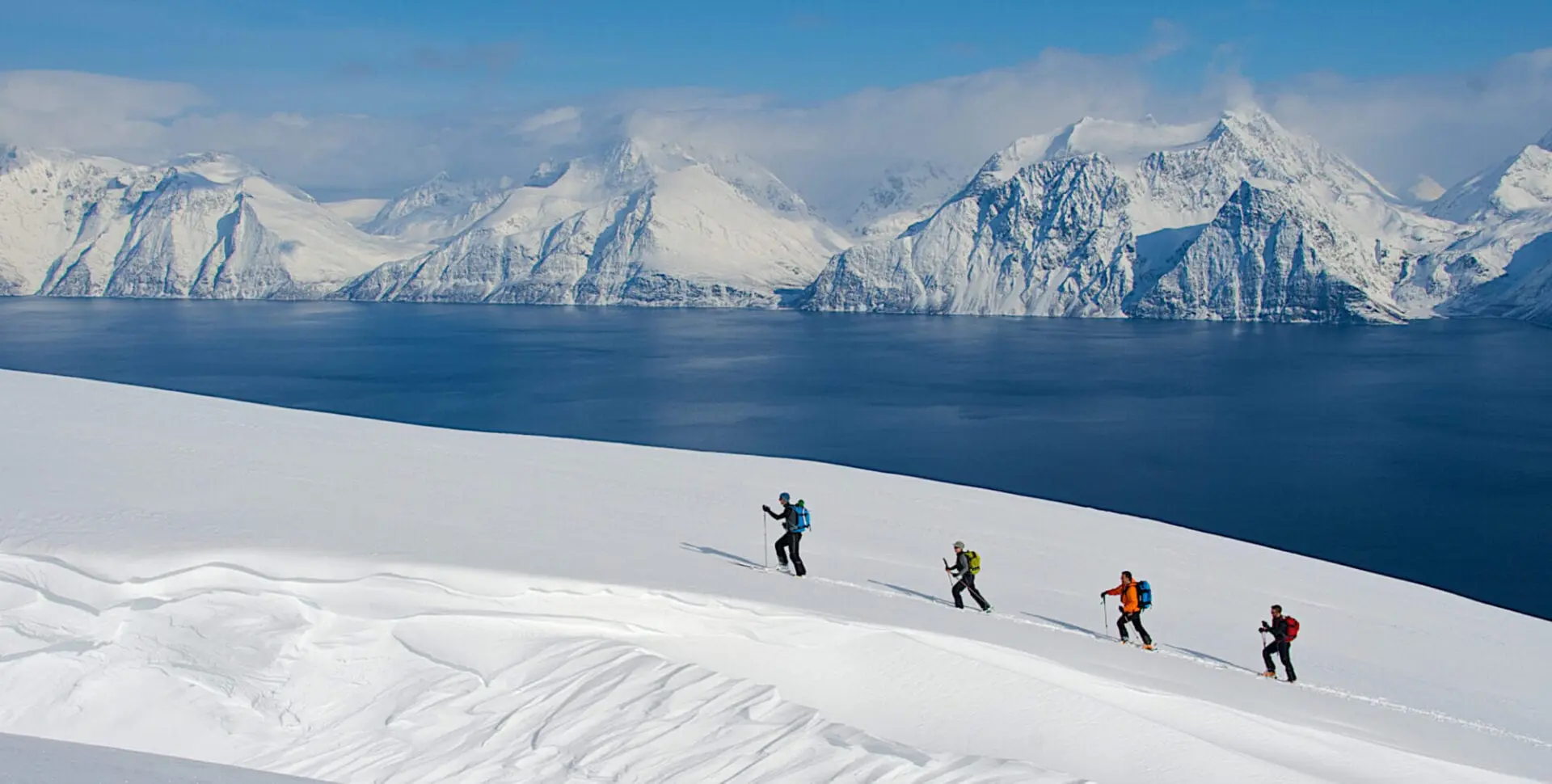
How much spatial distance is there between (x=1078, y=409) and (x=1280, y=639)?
228 feet

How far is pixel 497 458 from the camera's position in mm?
26594

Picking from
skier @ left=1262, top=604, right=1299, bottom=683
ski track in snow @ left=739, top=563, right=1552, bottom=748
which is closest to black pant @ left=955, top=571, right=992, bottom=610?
ski track in snow @ left=739, top=563, right=1552, bottom=748

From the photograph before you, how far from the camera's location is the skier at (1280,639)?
16.5m

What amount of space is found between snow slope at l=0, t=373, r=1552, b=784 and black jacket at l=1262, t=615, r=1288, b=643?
79cm

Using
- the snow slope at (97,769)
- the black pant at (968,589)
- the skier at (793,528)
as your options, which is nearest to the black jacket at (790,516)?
the skier at (793,528)

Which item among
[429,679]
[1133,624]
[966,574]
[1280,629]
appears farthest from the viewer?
[966,574]

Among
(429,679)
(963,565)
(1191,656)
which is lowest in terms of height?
(1191,656)

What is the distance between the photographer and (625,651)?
46.4 feet

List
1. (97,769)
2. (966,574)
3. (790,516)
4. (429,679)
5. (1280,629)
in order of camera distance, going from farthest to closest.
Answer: (790,516) → (966,574) → (1280,629) → (429,679) → (97,769)

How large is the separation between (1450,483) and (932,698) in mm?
53378

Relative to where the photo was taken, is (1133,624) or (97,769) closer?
(97,769)

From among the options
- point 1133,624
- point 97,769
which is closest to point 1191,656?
point 1133,624

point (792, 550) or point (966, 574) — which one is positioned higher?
point (792, 550)

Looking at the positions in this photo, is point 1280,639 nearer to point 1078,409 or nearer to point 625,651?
point 625,651
